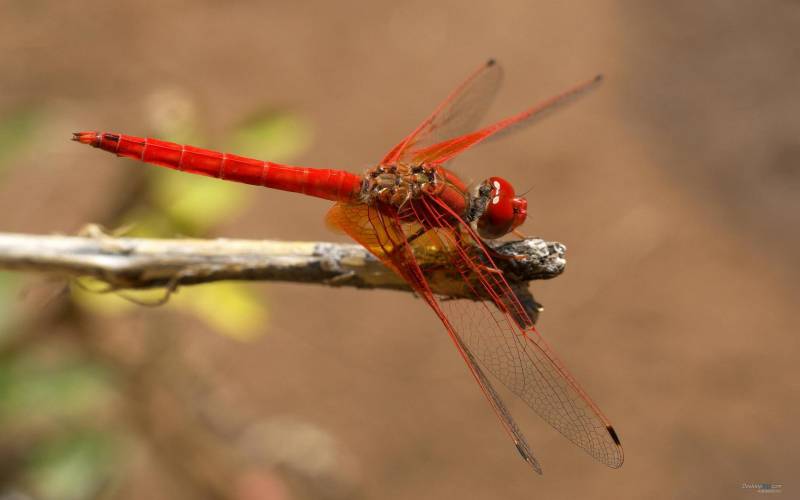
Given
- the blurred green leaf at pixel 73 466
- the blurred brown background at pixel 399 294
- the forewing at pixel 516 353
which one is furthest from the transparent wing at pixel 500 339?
the blurred green leaf at pixel 73 466

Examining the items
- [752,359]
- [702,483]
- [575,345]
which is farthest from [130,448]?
[752,359]

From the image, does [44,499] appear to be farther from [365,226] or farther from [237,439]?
[365,226]

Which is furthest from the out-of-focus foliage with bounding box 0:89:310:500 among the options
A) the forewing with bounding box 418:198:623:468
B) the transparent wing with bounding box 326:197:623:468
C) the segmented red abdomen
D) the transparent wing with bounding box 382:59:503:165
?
the forewing with bounding box 418:198:623:468

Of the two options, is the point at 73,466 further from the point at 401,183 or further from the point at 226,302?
the point at 401,183

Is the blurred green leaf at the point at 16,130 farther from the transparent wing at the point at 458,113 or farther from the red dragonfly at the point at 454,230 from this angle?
the transparent wing at the point at 458,113

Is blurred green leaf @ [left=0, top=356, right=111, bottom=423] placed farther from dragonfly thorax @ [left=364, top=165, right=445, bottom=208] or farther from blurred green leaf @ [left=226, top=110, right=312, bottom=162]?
dragonfly thorax @ [left=364, top=165, right=445, bottom=208]
